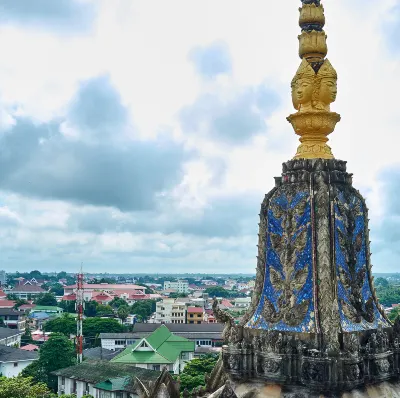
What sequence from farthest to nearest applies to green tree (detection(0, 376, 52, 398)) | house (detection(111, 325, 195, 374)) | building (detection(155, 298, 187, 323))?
building (detection(155, 298, 187, 323)), house (detection(111, 325, 195, 374)), green tree (detection(0, 376, 52, 398))

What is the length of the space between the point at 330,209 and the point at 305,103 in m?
1.48

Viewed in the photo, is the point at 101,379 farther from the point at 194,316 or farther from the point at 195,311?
the point at 195,311

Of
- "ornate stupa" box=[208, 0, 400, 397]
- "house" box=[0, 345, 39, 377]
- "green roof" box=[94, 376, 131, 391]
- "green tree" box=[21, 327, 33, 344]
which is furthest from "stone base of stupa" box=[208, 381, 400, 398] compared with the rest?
"green tree" box=[21, 327, 33, 344]

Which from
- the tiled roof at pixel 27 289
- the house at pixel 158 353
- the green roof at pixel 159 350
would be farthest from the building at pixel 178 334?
the tiled roof at pixel 27 289

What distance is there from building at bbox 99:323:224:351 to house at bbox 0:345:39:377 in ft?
40.0

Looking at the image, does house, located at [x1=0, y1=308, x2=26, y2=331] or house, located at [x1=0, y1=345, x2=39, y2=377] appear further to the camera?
house, located at [x1=0, y1=308, x2=26, y2=331]

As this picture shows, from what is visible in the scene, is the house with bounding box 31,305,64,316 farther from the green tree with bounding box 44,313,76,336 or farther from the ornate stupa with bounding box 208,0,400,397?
the ornate stupa with bounding box 208,0,400,397

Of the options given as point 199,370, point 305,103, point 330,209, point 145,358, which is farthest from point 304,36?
point 145,358

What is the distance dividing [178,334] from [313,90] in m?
72.4

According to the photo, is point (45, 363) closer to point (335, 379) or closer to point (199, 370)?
point (199, 370)

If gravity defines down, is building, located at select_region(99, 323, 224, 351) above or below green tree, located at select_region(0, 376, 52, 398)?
below

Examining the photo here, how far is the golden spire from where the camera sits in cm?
709

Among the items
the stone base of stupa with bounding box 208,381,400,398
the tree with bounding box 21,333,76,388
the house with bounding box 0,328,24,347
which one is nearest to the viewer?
the stone base of stupa with bounding box 208,381,400,398

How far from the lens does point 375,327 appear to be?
6.61 metres
